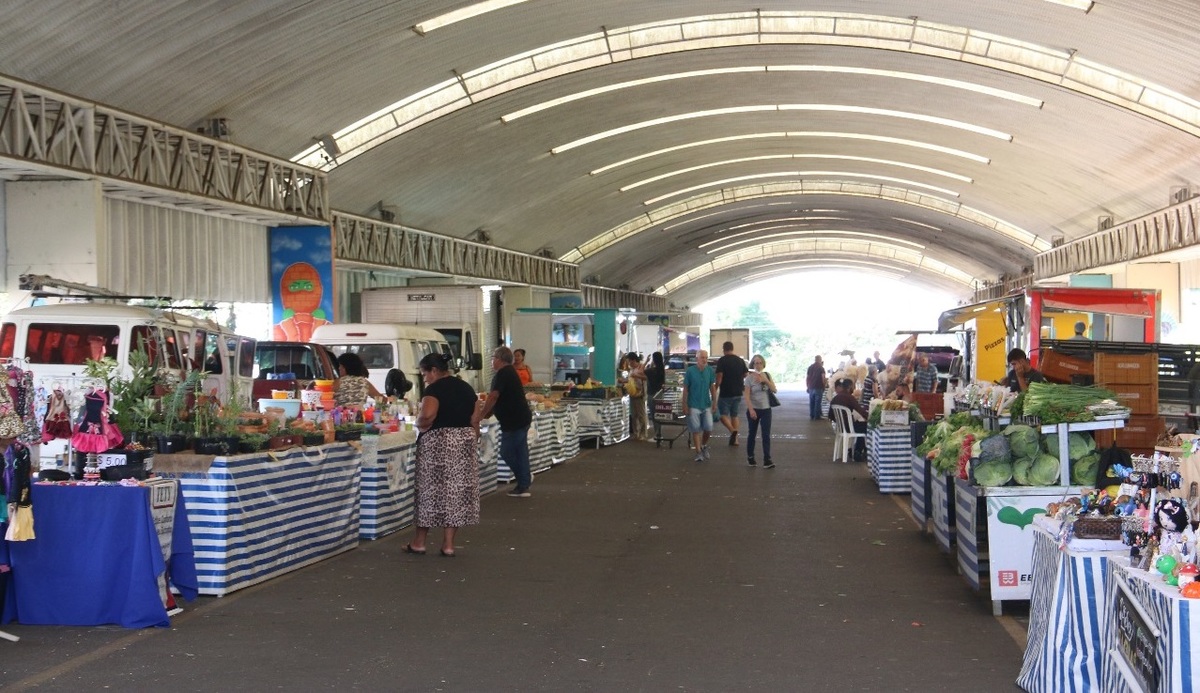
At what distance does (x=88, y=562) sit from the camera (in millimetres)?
7789

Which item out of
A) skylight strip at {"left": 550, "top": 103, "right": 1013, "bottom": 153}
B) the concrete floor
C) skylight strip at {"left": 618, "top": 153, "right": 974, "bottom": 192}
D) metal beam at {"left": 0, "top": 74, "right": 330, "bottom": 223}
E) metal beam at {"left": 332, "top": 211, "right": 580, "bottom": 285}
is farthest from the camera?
skylight strip at {"left": 618, "top": 153, "right": 974, "bottom": 192}

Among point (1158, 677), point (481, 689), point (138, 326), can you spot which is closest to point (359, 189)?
point (138, 326)

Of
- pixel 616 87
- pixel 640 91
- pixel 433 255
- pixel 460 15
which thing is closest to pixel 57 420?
pixel 460 15

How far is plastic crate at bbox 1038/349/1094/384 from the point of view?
1391cm

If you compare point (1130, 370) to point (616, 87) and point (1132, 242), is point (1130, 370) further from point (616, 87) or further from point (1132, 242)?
point (1132, 242)

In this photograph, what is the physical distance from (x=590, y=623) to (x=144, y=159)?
11591 mm

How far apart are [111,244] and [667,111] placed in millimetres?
13628

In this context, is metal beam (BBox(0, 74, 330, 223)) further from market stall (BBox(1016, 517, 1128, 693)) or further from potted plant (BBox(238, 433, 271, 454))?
market stall (BBox(1016, 517, 1128, 693))

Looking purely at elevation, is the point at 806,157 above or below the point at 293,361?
above

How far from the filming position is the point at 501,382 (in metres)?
15.2

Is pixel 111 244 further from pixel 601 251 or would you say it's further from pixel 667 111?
pixel 601 251

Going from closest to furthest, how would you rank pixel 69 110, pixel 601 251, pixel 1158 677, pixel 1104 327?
1. pixel 1158 677
2. pixel 69 110
3. pixel 1104 327
4. pixel 601 251

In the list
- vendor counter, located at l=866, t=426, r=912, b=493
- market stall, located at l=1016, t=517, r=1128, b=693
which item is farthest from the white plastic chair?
market stall, located at l=1016, t=517, r=1128, b=693

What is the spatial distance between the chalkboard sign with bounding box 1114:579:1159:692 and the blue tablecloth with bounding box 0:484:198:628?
5.24m
